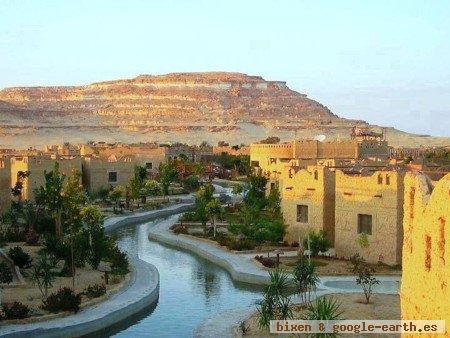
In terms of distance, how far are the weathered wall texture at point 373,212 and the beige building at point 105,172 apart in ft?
74.3

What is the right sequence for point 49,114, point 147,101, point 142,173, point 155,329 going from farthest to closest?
point 147,101 < point 49,114 < point 142,173 < point 155,329

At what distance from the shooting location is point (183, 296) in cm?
2072

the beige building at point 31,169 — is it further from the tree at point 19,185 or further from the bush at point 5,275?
the bush at point 5,275

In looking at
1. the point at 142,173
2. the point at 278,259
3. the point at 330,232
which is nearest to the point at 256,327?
the point at 278,259

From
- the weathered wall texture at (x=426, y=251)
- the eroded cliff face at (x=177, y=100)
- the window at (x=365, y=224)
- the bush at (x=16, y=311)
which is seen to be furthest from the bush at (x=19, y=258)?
the eroded cliff face at (x=177, y=100)

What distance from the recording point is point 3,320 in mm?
16203

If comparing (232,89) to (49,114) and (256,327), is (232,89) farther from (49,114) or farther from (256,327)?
(256,327)

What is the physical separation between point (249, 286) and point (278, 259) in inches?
87.5

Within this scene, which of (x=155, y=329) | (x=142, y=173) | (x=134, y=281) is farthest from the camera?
(x=142, y=173)

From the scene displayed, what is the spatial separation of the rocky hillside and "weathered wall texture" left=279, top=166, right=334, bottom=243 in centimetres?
8280

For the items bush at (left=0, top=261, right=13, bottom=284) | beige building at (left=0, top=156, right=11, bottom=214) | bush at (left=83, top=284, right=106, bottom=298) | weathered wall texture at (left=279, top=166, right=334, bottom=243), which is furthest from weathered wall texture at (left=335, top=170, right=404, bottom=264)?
beige building at (left=0, top=156, right=11, bottom=214)

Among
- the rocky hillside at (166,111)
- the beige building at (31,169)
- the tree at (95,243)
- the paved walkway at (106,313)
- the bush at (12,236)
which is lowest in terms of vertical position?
the paved walkway at (106,313)

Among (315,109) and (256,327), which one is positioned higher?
(315,109)

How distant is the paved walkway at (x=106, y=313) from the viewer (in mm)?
15734
